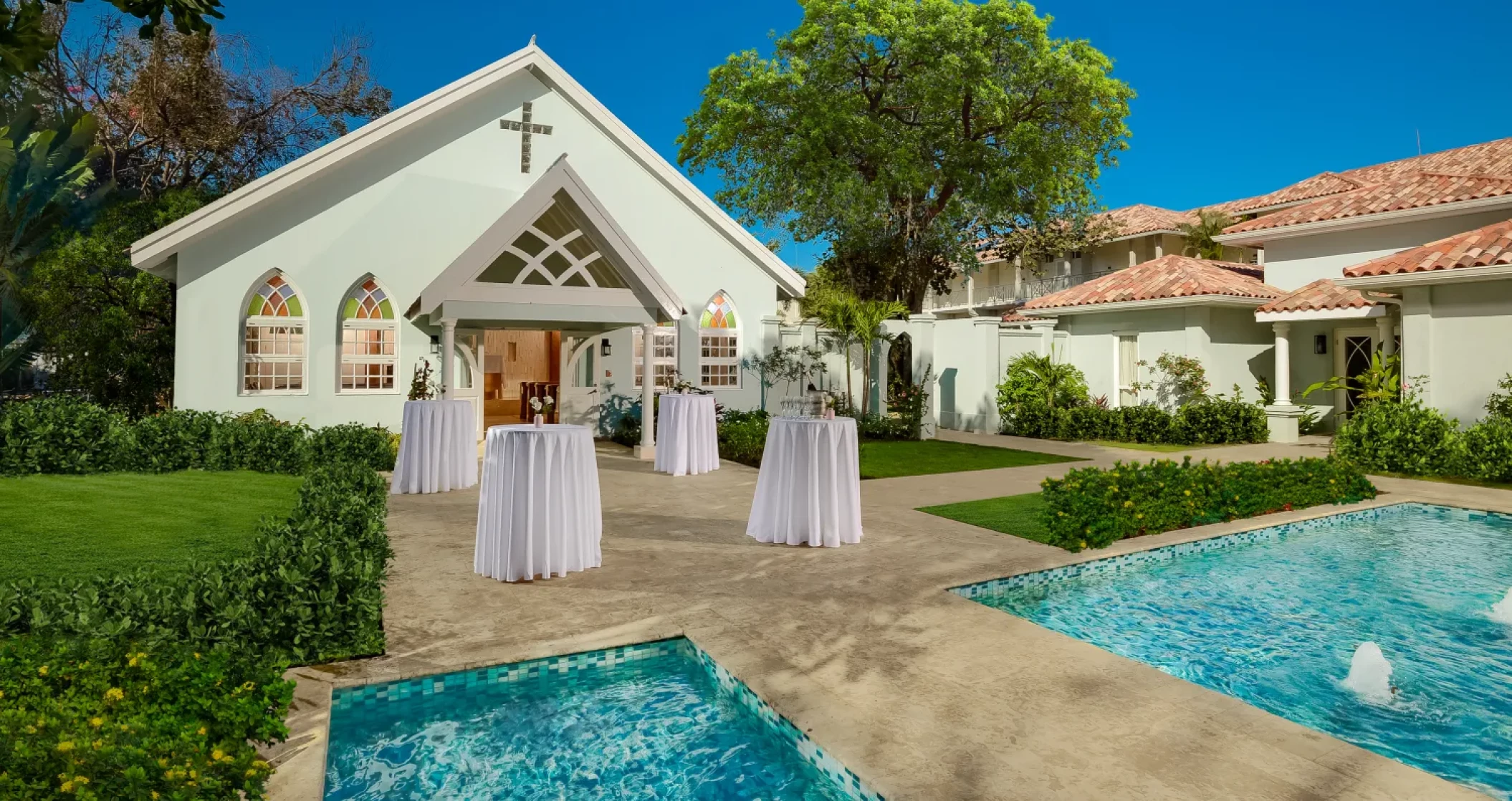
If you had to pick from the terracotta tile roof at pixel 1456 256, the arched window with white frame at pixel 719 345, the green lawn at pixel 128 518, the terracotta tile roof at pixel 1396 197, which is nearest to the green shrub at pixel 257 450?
the green lawn at pixel 128 518

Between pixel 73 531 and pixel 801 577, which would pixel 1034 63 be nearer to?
pixel 801 577

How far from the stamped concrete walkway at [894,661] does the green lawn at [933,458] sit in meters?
5.23

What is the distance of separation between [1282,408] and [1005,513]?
13.2m

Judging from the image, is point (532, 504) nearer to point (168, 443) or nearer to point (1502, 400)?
point (168, 443)

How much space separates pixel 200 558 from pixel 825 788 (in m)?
5.97

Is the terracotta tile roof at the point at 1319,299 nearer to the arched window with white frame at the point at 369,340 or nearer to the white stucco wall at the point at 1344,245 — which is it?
the white stucco wall at the point at 1344,245

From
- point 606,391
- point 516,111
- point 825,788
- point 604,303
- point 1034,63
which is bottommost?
point 825,788

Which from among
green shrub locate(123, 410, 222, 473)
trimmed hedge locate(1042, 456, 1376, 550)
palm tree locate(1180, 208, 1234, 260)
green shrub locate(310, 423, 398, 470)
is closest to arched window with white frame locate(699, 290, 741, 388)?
green shrub locate(310, 423, 398, 470)

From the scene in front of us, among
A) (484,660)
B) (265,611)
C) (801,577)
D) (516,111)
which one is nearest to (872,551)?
(801,577)

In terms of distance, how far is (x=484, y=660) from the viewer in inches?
188

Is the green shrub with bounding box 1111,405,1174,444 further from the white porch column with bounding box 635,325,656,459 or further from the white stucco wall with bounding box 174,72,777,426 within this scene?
Result: the white porch column with bounding box 635,325,656,459

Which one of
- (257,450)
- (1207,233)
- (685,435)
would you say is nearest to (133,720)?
(685,435)

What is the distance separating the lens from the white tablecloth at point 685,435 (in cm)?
1324

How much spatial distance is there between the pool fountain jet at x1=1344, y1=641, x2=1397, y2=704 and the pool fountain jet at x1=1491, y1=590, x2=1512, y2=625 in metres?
2.11
